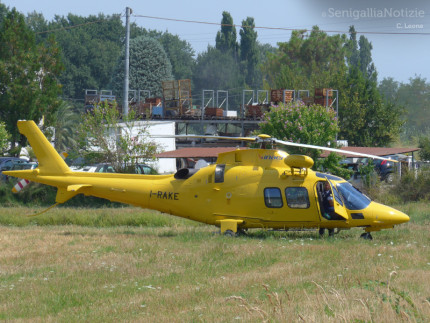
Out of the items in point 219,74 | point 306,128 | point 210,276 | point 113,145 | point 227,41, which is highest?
point 227,41

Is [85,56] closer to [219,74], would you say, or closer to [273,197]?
[219,74]

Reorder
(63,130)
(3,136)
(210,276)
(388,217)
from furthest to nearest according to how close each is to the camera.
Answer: (63,130) → (3,136) → (388,217) → (210,276)

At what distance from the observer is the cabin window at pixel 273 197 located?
18.1m

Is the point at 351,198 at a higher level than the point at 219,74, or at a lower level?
lower

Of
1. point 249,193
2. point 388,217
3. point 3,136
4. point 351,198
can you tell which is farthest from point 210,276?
point 3,136

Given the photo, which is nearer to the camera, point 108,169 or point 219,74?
point 108,169

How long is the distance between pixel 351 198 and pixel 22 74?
29.4 m

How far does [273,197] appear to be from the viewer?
1817cm

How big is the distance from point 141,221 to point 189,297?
544 inches

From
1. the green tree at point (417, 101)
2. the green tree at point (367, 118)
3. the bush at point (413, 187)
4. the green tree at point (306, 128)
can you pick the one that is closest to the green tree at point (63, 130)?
the green tree at point (367, 118)

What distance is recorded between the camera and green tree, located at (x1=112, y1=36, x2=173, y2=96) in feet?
329

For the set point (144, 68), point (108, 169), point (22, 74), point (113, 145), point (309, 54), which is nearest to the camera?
point (108, 169)

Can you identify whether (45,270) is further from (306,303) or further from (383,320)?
(383,320)

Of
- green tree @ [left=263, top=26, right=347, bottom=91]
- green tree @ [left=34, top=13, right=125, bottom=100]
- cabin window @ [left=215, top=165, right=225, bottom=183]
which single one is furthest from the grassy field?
green tree @ [left=34, top=13, right=125, bottom=100]
